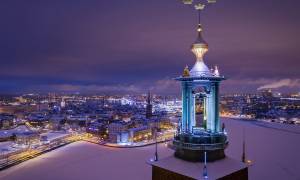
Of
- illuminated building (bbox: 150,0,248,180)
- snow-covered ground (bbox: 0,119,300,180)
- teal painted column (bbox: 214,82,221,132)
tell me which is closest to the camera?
illuminated building (bbox: 150,0,248,180)

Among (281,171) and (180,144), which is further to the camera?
(281,171)

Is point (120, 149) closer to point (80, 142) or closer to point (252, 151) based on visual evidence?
point (80, 142)

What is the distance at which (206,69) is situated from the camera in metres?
4.02

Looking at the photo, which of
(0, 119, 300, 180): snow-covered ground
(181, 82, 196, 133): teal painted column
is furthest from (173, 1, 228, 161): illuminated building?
(0, 119, 300, 180): snow-covered ground

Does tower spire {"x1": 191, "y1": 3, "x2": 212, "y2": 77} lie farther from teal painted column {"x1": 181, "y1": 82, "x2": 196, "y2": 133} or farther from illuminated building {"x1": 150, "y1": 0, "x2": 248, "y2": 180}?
teal painted column {"x1": 181, "y1": 82, "x2": 196, "y2": 133}

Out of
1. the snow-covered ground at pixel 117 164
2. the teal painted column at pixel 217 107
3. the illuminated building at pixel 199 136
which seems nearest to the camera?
→ the illuminated building at pixel 199 136

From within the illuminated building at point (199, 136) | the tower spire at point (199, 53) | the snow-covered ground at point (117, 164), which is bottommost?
the snow-covered ground at point (117, 164)

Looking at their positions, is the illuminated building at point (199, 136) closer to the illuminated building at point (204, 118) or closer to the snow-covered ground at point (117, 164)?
the illuminated building at point (204, 118)

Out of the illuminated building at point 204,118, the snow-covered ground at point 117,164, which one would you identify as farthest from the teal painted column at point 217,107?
the snow-covered ground at point 117,164

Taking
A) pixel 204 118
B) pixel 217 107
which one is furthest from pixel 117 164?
pixel 217 107

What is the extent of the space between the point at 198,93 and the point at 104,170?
12787 mm

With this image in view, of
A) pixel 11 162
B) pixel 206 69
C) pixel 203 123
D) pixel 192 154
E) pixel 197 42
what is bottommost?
pixel 11 162

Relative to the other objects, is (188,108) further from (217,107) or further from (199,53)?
(199,53)

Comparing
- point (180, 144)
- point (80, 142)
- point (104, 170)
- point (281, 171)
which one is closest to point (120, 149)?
point (80, 142)
